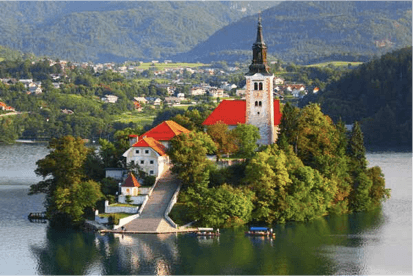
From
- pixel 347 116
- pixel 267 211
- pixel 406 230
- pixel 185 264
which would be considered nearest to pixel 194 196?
pixel 267 211

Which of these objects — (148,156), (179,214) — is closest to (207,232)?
(179,214)

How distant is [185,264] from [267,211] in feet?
34.1

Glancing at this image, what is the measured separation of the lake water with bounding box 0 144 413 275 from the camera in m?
55.0

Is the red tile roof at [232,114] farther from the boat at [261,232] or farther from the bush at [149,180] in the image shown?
the boat at [261,232]

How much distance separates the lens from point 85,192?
64.5 metres

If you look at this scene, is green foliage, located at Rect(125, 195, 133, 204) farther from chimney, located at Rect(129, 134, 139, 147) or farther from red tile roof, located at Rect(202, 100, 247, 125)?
red tile roof, located at Rect(202, 100, 247, 125)

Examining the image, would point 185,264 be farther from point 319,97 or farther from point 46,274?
point 319,97

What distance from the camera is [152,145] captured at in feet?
226

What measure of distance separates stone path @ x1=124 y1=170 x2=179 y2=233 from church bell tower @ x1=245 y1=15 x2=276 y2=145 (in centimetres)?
828

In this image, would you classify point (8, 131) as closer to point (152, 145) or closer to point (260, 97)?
point (260, 97)

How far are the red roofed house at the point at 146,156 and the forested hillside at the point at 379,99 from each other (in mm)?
54709

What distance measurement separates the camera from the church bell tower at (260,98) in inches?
2867

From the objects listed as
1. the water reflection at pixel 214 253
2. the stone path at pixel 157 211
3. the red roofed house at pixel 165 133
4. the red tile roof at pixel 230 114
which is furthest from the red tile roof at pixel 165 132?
the water reflection at pixel 214 253

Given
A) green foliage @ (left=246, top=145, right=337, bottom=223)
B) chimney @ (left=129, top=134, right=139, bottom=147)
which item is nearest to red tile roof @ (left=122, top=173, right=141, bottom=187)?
chimney @ (left=129, top=134, right=139, bottom=147)
